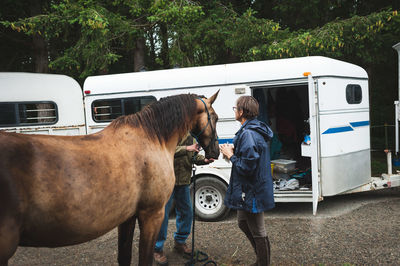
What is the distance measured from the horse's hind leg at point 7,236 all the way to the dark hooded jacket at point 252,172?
6.19 feet

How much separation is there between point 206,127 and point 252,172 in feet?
2.20

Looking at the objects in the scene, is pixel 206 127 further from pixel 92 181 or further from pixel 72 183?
pixel 72 183

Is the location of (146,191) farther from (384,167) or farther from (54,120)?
(384,167)

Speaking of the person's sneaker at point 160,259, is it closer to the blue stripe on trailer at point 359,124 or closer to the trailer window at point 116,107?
the trailer window at point 116,107

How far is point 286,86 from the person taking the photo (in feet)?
19.6

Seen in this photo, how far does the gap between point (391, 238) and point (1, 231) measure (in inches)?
189

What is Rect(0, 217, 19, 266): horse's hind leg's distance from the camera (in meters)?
1.97

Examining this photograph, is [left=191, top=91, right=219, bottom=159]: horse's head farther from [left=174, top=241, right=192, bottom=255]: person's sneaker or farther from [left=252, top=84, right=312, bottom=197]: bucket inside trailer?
[left=252, top=84, right=312, bottom=197]: bucket inside trailer

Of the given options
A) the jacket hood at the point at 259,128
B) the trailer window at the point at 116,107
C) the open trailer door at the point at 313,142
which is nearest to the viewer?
the jacket hood at the point at 259,128

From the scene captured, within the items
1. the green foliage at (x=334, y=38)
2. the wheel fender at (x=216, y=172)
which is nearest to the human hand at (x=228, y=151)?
the wheel fender at (x=216, y=172)

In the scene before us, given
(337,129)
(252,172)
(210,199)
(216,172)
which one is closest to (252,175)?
(252,172)

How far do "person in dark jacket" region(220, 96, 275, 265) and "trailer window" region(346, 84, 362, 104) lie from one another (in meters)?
3.37

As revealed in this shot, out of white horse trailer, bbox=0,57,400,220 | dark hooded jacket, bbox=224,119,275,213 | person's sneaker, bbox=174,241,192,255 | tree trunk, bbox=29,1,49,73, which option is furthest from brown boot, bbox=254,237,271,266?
tree trunk, bbox=29,1,49,73

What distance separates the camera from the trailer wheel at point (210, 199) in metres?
5.75
